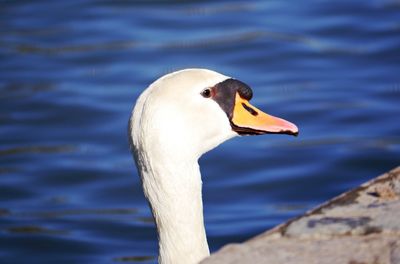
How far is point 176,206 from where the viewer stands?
5570 millimetres

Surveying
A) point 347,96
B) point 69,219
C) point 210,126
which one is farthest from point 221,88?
point 347,96

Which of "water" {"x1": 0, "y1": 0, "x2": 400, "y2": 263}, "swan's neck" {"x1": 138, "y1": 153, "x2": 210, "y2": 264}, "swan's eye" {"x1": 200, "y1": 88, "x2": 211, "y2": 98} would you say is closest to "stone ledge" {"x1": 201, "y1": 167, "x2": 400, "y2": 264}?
"swan's neck" {"x1": 138, "y1": 153, "x2": 210, "y2": 264}

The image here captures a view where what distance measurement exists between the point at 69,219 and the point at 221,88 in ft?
13.5

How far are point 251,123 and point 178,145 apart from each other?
0.64 meters

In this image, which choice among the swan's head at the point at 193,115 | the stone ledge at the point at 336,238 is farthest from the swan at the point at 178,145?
the stone ledge at the point at 336,238

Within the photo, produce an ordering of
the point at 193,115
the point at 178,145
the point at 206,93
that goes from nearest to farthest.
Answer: the point at 178,145, the point at 193,115, the point at 206,93

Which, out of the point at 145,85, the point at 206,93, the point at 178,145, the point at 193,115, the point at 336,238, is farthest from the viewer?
the point at 145,85

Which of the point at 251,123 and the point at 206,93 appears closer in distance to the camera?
the point at 206,93

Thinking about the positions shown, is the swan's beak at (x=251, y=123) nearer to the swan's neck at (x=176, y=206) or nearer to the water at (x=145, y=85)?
the swan's neck at (x=176, y=206)

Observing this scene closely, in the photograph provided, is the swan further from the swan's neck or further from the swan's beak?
the swan's beak

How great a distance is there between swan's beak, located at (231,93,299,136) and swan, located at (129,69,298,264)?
4.1 inches

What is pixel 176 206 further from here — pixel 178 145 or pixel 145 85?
pixel 145 85

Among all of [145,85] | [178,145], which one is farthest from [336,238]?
[145,85]

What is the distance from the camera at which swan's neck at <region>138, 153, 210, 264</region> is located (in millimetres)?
5488
